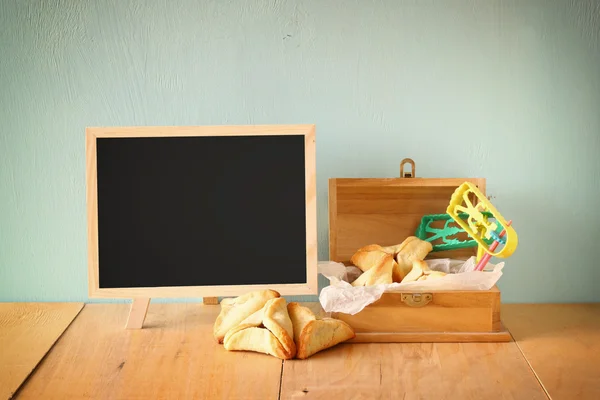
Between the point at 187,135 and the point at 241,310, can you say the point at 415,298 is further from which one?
the point at 187,135

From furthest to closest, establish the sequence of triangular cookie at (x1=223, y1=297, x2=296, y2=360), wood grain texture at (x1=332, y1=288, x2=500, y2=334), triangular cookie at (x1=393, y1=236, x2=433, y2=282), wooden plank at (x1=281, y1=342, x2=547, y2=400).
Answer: triangular cookie at (x1=393, y1=236, x2=433, y2=282)
wood grain texture at (x1=332, y1=288, x2=500, y2=334)
triangular cookie at (x1=223, y1=297, x2=296, y2=360)
wooden plank at (x1=281, y1=342, x2=547, y2=400)

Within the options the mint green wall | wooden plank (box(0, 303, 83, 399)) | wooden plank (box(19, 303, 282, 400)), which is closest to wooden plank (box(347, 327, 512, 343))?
wooden plank (box(19, 303, 282, 400))

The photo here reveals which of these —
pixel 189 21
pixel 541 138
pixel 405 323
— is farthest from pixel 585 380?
pixel 189 21

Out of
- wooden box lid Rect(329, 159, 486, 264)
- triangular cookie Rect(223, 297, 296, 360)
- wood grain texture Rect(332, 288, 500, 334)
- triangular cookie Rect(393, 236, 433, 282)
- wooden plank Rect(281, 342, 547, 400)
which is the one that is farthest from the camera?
wooden box lid Rect(329, 159, 486, 264)

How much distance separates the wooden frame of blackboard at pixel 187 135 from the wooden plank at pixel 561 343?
43 centimetres

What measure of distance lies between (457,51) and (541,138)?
0.27 m

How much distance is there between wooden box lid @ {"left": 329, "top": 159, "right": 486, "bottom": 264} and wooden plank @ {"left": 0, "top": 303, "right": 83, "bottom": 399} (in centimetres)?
59

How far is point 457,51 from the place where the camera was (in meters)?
1.73

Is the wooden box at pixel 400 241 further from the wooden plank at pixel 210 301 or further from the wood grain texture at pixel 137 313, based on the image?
the wood grain texture at pixel 137 313

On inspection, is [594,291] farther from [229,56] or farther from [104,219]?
[104,219]

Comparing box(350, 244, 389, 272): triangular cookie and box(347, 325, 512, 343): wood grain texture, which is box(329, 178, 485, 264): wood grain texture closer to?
box(350, 244, 389, 272): triangular cookie

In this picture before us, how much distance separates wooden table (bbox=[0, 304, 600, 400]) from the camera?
48.4 inches

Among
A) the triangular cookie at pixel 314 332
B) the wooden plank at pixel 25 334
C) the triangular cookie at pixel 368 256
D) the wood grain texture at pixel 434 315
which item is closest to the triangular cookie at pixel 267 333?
the triangular cookie at pixel 314 332

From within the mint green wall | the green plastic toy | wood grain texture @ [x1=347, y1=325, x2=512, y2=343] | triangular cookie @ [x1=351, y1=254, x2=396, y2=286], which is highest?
the mint green wall
